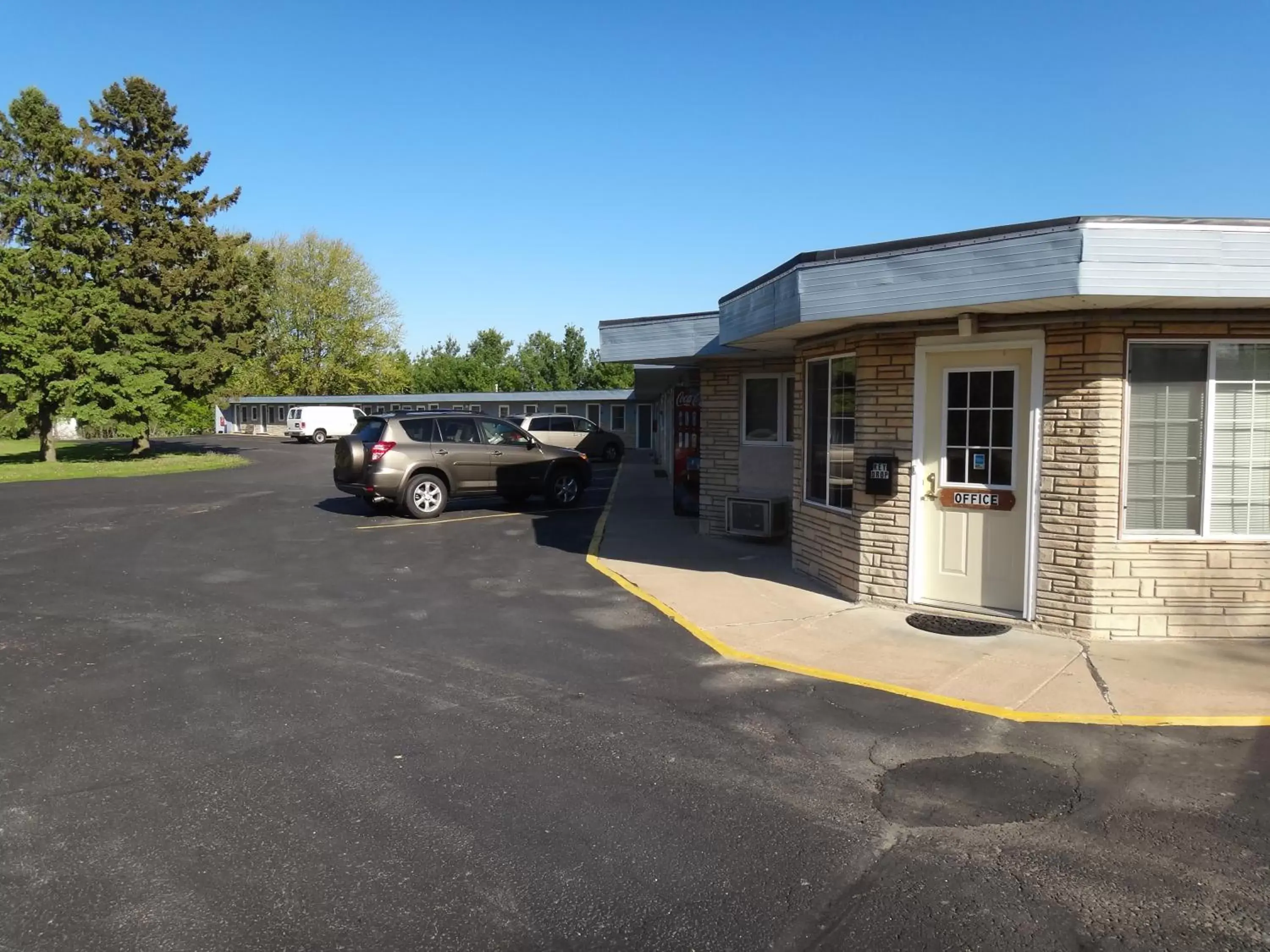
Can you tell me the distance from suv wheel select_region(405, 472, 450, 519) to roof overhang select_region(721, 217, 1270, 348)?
909 cm

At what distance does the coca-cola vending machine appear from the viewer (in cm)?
1558

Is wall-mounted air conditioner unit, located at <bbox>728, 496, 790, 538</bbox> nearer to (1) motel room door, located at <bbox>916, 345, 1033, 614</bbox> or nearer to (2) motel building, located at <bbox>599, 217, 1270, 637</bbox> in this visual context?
(2) motel building, located at <bbox>599, 217, 1270, 637</bbox>

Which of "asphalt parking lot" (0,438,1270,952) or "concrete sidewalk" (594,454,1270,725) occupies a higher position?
"concrete sidewalk" (594,454,1270,725)

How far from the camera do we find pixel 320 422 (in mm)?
46781

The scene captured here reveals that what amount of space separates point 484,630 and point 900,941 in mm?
5122

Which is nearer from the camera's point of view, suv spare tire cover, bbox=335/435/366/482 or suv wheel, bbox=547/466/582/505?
suv spare tire cover, bbox=335/435/366/482

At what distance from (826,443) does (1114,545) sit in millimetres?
3040

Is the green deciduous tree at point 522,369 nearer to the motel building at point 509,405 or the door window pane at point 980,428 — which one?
the motel building at point 509,405

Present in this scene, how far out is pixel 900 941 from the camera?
10.4 feet

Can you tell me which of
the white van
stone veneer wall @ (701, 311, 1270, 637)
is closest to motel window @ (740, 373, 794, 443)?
stone veneer wall @ (701, 311, 1270, 637)

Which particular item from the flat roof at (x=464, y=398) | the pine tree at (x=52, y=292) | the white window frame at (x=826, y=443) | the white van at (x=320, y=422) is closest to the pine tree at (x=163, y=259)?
the pine tree at (x=52, y=292)

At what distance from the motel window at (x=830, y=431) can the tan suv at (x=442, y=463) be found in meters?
7.55

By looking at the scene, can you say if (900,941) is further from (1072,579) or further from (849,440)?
(849,440)

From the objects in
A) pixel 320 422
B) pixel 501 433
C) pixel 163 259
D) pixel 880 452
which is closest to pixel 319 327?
pixel 320 422
